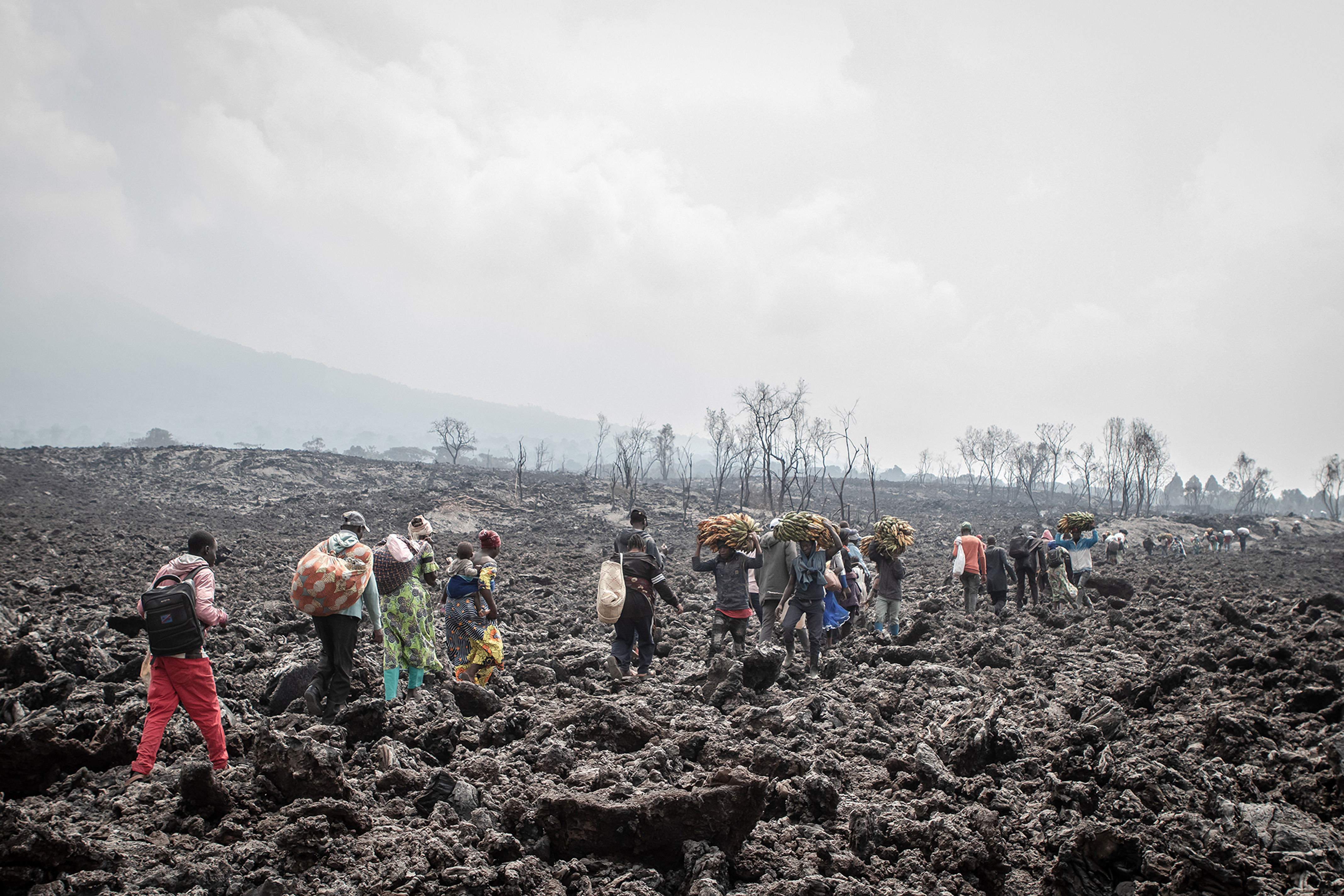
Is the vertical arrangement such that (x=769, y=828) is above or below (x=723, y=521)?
below

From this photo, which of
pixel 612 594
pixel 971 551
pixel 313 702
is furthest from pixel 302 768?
pixel 971 551

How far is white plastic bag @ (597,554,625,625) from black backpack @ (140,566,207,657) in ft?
10.5

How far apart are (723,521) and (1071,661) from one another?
14.1ft

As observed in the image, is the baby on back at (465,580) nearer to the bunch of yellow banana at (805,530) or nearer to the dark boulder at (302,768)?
the dark boulder at (302,768)

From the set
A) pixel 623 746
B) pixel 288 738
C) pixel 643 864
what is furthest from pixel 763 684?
pixel 288 738

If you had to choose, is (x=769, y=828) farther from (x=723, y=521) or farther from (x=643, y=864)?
(x=723, y=521)

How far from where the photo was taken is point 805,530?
7035 mm

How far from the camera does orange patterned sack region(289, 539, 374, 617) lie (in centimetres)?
466

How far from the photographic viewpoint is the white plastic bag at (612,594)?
626 cm

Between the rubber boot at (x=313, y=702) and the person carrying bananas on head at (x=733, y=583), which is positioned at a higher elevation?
the person carrying bananas on head at (x=733, y=583)

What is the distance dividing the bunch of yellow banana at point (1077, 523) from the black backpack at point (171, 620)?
39.0 feet

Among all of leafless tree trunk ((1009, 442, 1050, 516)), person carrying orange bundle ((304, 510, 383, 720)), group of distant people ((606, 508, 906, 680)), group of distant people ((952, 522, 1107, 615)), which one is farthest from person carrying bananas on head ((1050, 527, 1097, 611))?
leafless tree trunk ((1009, 442, 1050, 516))

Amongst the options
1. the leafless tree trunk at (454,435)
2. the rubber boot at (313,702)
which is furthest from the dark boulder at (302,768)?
the leafless tree trunk at (454,435)

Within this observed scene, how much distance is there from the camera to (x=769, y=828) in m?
3.42
